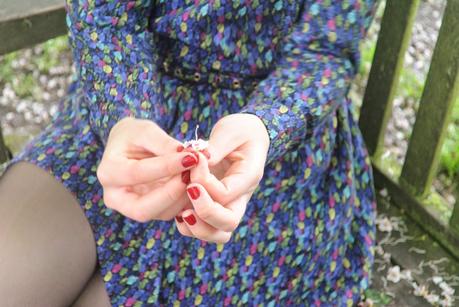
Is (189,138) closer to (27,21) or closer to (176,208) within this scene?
(176,208)

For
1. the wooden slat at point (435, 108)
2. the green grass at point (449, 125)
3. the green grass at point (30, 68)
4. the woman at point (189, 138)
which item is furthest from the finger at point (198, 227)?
the green grass at point (30, 68)

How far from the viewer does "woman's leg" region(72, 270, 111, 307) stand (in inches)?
42.3

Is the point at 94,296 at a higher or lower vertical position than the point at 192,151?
lower

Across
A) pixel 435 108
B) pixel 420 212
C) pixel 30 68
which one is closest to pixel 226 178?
pixel 435 108

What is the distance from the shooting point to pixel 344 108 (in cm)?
123

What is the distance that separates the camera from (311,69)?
3.56 ft

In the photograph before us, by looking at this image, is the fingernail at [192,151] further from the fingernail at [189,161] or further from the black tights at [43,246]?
the black tights at [43,246]

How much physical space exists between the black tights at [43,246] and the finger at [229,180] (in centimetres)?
32

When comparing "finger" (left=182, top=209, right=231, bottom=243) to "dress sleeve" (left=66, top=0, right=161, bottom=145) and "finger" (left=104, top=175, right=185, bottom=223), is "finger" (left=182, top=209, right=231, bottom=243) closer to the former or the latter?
"finger" (left=104, top=175, right=185, bottom=223)

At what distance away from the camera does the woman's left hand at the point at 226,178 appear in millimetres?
817

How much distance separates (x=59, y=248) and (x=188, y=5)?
438 millimetres

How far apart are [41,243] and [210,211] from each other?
1.19 ft

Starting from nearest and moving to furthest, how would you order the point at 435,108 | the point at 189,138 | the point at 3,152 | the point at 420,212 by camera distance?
1. the point at 189,138
2. the point at 435,108
3. the point at 420,212
4. the point at 3,152

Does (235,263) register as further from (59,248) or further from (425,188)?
(425,188)
